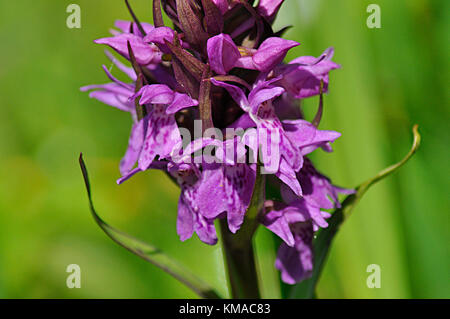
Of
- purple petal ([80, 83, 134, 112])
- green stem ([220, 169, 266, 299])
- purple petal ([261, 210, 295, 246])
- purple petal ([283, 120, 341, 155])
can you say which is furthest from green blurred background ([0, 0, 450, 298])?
purple petal ([80, 83, 134, 112])

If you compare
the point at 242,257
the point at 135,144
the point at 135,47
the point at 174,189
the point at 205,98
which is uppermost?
the point at 135,47

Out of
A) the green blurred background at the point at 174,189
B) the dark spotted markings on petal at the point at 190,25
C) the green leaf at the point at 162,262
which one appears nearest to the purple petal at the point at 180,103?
the dark spotted markings on petal at the point at 190,25

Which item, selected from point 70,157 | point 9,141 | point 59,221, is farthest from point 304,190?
point 9,141

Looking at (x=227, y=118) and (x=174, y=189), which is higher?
(x=227, y=118)

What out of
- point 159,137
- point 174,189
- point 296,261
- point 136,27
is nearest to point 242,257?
point 296,261

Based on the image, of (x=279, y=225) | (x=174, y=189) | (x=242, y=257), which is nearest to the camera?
(x=279, y=225)

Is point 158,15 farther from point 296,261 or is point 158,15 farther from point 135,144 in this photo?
point 296,261

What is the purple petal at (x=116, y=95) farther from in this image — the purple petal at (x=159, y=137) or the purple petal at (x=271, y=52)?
the purple petal at (x=271, y=52)
